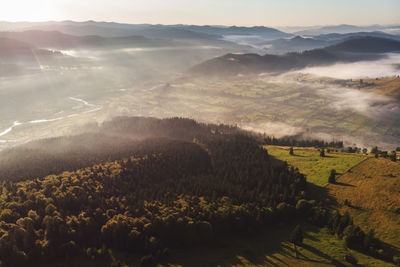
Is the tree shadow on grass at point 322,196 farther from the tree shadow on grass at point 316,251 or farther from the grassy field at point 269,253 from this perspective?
the tree shadow on grass at point 316,251

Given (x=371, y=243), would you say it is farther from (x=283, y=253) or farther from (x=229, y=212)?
(x=229, y=212)

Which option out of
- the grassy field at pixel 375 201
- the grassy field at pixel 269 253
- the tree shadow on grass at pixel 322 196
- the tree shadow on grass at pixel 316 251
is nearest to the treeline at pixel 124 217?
the grassy field at pixel 269 253

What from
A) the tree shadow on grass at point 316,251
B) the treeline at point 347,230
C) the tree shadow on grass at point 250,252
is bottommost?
the tree shadow on grass at point 250,252

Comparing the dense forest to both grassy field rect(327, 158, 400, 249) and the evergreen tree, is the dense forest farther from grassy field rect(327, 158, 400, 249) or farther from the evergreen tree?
the evergreen tree

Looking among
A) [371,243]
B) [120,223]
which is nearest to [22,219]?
[120,223]

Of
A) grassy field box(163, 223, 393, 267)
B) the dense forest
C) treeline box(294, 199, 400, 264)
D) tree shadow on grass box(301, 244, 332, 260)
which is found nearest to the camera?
grassy field box(163, 223, 393, 267)

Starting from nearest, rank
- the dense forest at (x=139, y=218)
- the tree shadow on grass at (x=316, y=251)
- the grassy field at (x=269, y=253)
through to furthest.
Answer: the grassy field at (x=269, y=253)
the tree shadow on grass at (x=316, y=251)
the dense forest at (x=139, y=218)

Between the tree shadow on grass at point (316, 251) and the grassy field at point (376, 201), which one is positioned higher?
the grassy field at point (376, 201)

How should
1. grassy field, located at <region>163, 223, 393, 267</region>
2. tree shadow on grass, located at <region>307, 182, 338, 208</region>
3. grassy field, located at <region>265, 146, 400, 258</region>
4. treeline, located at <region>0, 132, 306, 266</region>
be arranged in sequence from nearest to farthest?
grassy field, located at <region>163, 223, 393, 267</region>, treeline, located at <region>0, 132, 306, 266</region>, grassy field, located at <region>265, 146, 400, 258</region>, tree shadow on grass, located at <region>307, 182, 338, 208</region>

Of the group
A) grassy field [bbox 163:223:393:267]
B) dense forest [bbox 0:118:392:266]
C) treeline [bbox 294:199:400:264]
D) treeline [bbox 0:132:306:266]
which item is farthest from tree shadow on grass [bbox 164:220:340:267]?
treeline [bbox 294:199:400:264]
